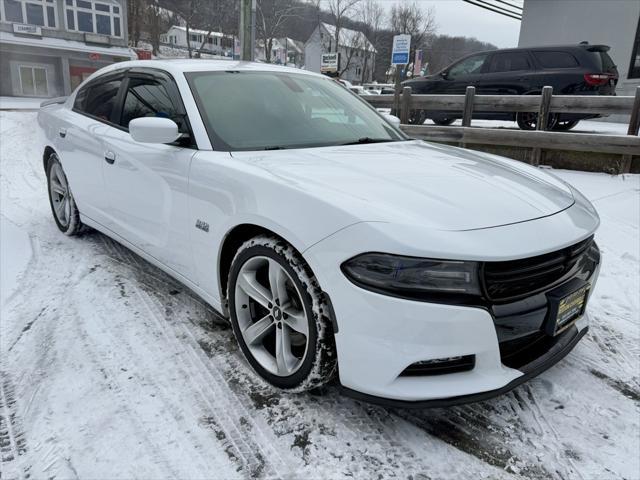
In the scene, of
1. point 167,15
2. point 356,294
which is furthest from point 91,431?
point 167,15

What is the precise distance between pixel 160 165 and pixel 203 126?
1.25 feet

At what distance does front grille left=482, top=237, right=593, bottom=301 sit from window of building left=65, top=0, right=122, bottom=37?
Answer: 33.6m

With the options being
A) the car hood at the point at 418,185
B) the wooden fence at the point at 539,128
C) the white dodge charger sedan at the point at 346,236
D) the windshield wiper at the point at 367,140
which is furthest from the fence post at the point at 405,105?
the car hood at the point at 418,185

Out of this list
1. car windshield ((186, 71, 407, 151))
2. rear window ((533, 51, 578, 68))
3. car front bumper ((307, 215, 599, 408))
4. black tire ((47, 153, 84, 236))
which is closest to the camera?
car front bumper ((307, 215, 599, 408))

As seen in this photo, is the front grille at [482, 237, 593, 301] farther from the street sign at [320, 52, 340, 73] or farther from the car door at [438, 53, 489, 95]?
the street sign at [320, 52, 340, 73]

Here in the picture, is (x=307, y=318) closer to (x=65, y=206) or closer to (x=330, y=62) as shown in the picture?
(x=65, y=206)

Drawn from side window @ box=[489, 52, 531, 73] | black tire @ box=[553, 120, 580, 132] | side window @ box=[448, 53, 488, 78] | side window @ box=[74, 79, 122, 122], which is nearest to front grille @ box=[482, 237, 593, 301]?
side window @ box=[74, 79, 122, 122]

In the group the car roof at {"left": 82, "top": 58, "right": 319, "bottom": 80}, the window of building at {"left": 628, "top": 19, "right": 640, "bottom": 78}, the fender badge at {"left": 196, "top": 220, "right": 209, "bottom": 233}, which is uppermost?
the window of building at {"left": 628, "top": 19, "right": 640, "bottom": 78}

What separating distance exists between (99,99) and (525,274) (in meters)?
3.52

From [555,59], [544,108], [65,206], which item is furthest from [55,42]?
[544,108]

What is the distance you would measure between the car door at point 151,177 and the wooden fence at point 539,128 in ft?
18.9

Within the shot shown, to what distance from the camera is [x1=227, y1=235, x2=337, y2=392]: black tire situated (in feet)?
6.40

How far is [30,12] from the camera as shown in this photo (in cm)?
2734

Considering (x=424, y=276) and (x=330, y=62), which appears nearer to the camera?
(x=424, y=276)
